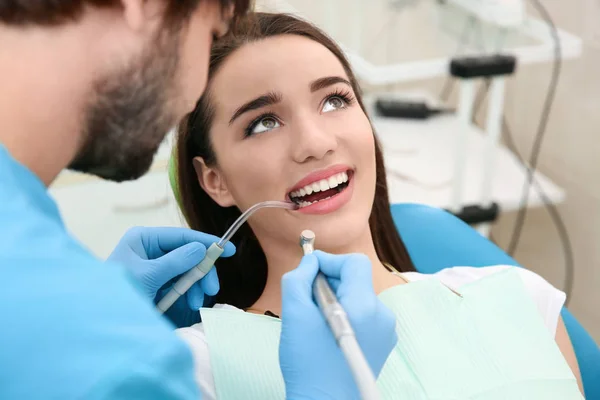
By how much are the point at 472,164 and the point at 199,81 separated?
153 cm

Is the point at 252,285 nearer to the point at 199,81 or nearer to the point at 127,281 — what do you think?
the point at 199,81

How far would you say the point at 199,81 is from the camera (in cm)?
87

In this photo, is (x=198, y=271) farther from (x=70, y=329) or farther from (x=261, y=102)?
(x=70, y=329)

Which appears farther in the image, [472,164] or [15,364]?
[472,164]

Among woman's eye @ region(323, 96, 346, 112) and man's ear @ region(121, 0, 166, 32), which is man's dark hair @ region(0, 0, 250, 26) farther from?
woman's eye @ region(323, 96, 346, 112)

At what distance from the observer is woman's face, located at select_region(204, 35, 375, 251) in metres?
1.22

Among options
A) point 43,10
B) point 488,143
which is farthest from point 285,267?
point 488,143

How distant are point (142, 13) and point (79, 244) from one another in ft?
0.81

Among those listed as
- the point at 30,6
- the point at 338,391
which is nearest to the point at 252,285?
the point at 338,391

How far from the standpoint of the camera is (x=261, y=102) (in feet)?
4.01

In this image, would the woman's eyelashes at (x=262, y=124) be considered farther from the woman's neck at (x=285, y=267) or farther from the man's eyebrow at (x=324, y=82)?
the woman's neck at (x=285, y=267)

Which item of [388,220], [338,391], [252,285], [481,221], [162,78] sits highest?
[162,78]

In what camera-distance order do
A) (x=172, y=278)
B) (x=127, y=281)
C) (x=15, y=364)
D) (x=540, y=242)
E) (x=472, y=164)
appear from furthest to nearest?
(x=540, y=242) → (x=472, y=164) → (x=172, y=278) → (x=127, y=281) → (x=15, y=364)

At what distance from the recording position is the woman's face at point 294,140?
1.22 m
